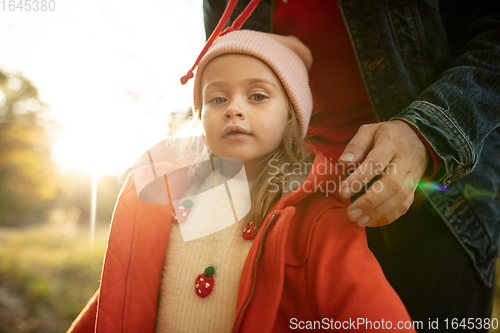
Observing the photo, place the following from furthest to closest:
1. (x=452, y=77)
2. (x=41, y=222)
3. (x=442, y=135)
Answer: (x=41, y=222)
(x=452, y=77)
(x=442, y=135)

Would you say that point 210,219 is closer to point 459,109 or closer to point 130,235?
point 130,235

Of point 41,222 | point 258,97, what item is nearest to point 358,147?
point 258,97

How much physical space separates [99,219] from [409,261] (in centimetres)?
723

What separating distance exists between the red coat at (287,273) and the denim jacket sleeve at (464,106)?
15.3 inches

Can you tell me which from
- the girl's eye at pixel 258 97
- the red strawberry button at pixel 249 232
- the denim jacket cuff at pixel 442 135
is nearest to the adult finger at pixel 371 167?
the denim jacket cuff at pixel 442 135

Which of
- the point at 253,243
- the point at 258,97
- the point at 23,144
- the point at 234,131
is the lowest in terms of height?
the point at 253,243

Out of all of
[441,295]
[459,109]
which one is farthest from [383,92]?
[441,295]

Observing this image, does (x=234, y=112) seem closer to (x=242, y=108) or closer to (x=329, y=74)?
(x=242, y=108)

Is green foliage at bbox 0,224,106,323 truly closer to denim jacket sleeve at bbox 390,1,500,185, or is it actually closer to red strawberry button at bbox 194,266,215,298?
red strawberry button at bbox 194,266,215,298

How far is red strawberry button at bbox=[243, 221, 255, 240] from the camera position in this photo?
47.1 inches

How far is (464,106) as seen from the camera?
3.27 ft

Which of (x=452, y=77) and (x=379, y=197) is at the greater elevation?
(x=452, y=77)

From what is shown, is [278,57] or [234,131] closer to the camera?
[234,131]

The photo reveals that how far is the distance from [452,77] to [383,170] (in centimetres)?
56
